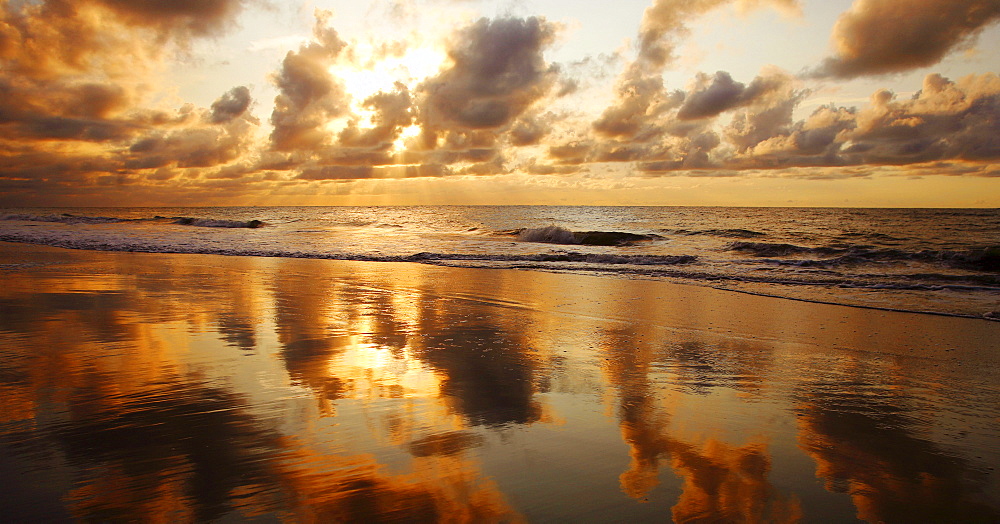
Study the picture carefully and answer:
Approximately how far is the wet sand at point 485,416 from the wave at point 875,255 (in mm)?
12262

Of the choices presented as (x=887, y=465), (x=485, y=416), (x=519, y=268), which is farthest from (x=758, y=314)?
(x=519, y=268)

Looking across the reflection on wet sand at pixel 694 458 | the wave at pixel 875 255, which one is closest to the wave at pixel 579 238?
the wave at pixel 875 255

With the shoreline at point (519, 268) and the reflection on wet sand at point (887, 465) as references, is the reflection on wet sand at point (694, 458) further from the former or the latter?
the shoreline at point (519, 268)

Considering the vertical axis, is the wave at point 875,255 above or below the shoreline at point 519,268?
below

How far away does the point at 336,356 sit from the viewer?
18.3ft

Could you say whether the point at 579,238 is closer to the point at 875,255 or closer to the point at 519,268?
the point at 875,255

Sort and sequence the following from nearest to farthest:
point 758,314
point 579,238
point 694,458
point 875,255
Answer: point 694,458 < point 758,314 < point 875,255 < point 579,238

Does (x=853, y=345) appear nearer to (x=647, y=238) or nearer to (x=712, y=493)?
(x=712, y=493)

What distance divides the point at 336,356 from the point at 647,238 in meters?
28.4

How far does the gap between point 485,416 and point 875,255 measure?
74.3 feet

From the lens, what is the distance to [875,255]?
21156 millimetres

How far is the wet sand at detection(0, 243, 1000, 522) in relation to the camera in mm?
2754

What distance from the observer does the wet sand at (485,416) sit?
9.04 ft

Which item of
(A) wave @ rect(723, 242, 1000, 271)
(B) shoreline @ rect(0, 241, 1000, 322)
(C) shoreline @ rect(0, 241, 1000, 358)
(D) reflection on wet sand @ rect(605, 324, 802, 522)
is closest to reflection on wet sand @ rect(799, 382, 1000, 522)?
(D) reflection on wet sand @ rect(605, 324, 802, 522)
